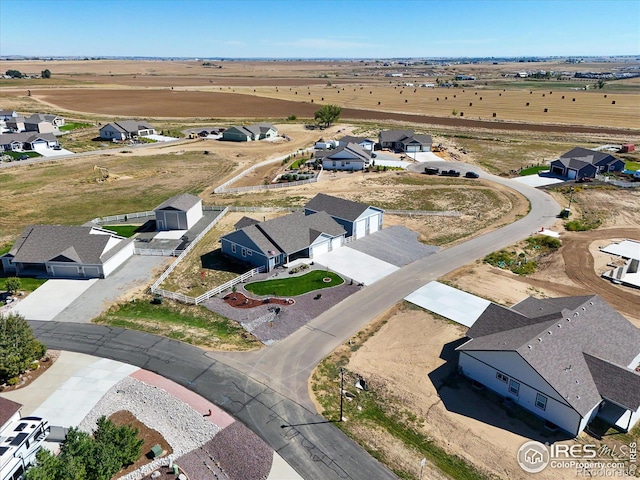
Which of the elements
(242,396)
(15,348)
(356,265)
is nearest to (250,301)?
(242,396)

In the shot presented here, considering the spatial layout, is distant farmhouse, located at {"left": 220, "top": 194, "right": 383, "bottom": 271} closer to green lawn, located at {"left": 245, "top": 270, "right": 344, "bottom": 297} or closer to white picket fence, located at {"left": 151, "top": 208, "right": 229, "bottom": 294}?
green lawn, located at {"left": 245, "top": 270, "right": 344, "bottom": 297}

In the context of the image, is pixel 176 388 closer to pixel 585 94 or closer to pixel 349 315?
pixel 349 315

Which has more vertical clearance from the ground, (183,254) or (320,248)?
(320,248)

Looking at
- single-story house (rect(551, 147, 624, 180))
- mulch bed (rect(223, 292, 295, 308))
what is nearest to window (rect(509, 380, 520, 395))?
mulch bed (rect(223, 292, 295, 308))

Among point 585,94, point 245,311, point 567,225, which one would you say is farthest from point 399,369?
point 585,94

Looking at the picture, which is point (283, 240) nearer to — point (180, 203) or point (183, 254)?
point (183, 254)

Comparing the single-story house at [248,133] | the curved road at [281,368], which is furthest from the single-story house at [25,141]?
the curved road at [281,368]
